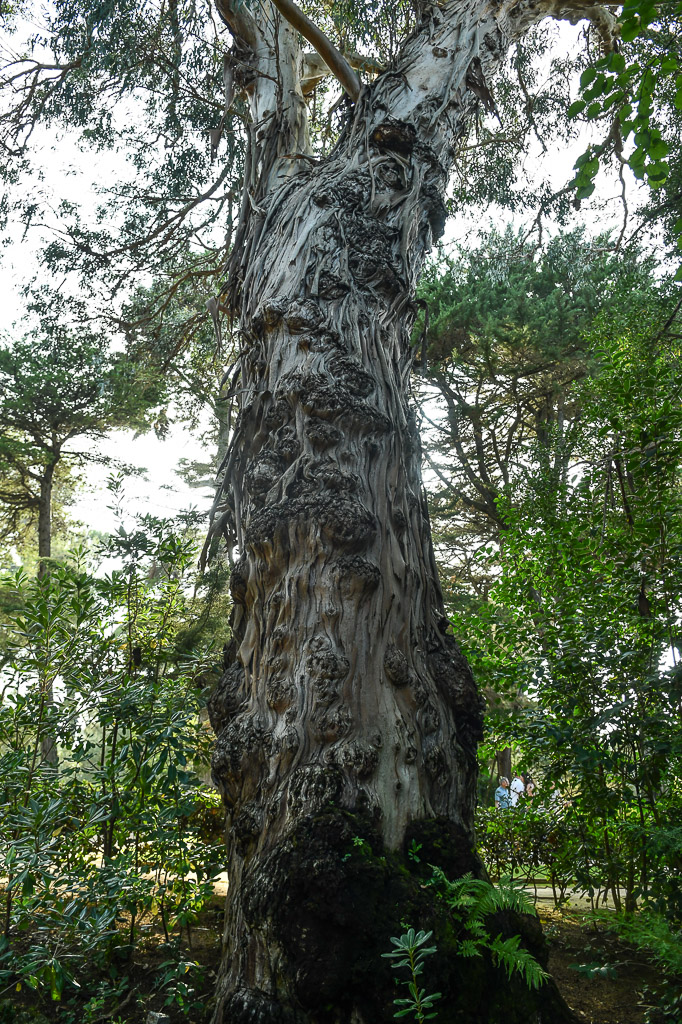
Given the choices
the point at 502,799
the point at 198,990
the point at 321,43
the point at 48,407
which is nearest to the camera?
the point at 198,990

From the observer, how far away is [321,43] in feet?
11.6

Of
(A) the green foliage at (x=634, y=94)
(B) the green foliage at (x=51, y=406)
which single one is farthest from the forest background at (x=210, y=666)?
(B) the green foliage at (x=51, y=406)

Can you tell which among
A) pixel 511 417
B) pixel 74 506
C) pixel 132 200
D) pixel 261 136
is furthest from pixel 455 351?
pixel 74 506

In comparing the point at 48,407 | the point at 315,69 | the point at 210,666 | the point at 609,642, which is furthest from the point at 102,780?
the point at 48,407

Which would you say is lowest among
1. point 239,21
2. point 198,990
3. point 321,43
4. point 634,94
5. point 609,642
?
point 198,990

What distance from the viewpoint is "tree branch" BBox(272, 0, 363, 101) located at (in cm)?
331

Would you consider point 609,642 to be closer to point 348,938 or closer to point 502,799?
point 348,938

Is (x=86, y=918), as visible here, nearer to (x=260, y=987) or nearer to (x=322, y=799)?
(x=260, y=987)

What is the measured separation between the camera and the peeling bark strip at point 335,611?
69.2 inches

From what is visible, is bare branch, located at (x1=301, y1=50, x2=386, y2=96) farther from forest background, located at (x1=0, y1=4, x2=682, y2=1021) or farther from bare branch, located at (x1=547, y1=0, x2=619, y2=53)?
bare branch, located at (x1=547, y1=0, x2=619, y2=53)

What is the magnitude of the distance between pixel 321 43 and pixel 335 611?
3089 mm

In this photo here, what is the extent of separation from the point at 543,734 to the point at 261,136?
355cm

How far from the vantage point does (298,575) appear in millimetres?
2266

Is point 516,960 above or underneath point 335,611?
underneath
